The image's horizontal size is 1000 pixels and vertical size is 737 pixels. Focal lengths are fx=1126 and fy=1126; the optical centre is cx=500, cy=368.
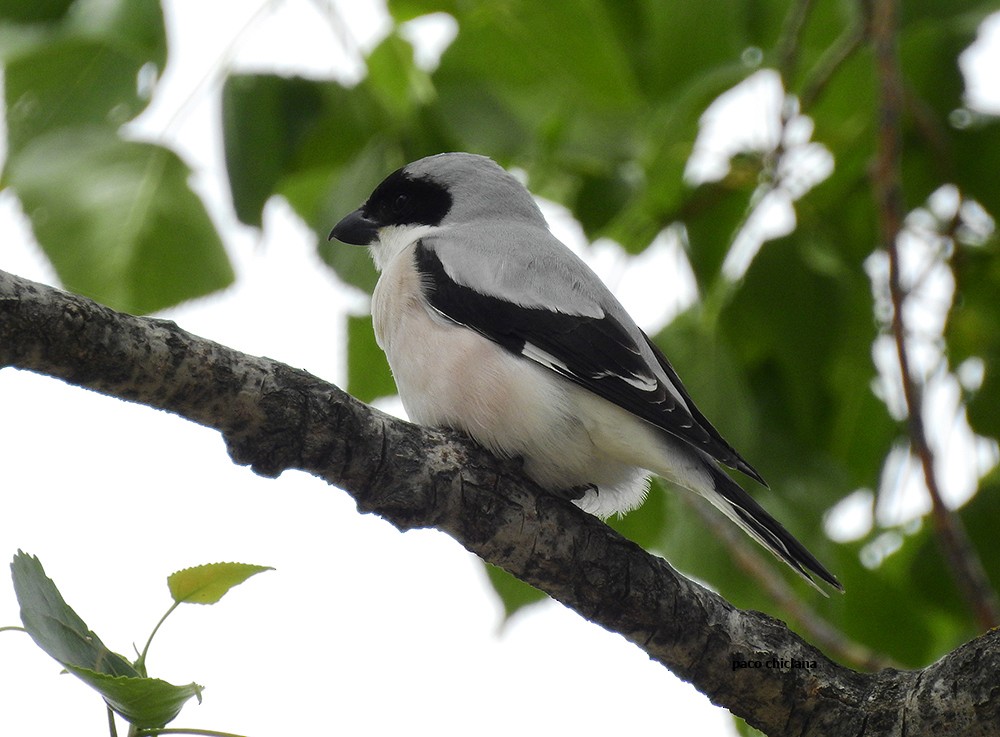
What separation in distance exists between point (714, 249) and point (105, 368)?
1.77 m

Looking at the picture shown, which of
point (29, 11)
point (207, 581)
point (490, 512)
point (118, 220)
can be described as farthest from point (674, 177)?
point (207, 581)

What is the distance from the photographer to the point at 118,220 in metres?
2.47

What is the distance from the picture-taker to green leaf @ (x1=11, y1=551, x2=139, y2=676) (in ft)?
3.97

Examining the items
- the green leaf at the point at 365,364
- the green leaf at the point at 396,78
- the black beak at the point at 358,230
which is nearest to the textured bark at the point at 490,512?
the green leaf at the point at 365,364

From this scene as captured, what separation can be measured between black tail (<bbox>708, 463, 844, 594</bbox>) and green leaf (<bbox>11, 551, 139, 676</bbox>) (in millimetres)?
1402

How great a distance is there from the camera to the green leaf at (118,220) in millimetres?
2375

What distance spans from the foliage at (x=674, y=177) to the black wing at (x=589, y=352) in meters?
0.24

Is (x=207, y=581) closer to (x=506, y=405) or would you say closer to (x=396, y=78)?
(x=506, y=405)

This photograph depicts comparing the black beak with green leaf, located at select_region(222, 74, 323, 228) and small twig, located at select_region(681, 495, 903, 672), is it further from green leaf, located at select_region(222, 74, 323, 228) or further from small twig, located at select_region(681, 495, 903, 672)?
small twig, located at select_region(681, 495, 903, 672)

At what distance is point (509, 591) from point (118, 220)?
3.90 feet

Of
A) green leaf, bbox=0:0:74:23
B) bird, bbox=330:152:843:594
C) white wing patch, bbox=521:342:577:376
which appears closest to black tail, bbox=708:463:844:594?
bird, bbox=330:152:843:594

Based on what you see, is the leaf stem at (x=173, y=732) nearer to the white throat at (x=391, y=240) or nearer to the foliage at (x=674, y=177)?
the foliage at (x=674, y=177)

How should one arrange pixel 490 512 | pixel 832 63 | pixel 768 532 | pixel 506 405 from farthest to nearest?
pixel 832 63
pixel 506 405
pixel 768 532
pixel 490 512

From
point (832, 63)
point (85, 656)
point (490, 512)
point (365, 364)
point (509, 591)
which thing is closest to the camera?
point (85, 656)
